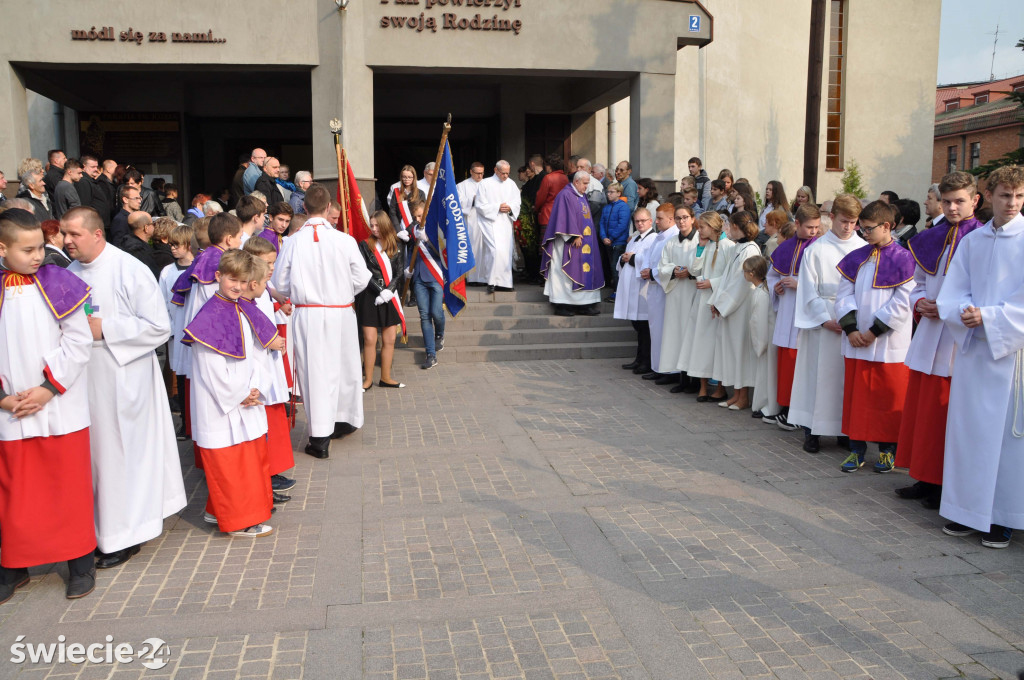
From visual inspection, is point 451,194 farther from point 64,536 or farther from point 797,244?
point 64,536

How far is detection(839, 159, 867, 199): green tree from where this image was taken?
21.4m

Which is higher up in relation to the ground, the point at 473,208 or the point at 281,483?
Result: the point at 473,208

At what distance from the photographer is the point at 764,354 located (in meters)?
8.20

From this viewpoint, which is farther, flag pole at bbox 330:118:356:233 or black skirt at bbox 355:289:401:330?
black skirt at bbox 355:289:401:330

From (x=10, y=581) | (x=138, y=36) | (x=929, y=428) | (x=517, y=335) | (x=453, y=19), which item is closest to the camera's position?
(x=10, y=581)

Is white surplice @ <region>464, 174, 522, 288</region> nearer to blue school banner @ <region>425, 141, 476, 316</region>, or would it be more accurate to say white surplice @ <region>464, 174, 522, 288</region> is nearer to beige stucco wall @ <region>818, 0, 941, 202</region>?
blue school banner @ <region>425, 141, 476, 316</region>

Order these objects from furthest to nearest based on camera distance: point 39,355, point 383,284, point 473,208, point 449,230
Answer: point 473,208 → point 449,230 → point 383,284 → point 39,355

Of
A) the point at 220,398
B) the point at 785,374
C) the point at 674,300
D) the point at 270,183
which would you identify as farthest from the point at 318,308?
the point at 270,183

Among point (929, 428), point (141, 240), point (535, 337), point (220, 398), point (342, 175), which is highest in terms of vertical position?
point (342, 175)

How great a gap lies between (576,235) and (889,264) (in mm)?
5913

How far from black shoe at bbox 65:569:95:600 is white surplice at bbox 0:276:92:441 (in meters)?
0.78

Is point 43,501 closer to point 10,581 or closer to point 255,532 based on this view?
point 10,581

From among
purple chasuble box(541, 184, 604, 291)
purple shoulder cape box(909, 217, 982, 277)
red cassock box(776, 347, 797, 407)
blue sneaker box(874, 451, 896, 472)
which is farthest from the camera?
purple chasuble box(541, 184, 604, 291)

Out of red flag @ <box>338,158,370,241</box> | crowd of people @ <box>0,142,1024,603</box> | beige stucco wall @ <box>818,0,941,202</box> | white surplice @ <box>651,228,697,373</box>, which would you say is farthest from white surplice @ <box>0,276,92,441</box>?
beige stucco wall @ <box>818,0,941,202</box>
